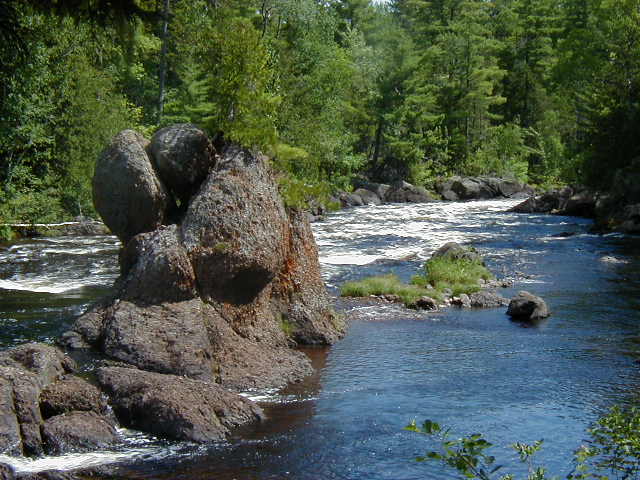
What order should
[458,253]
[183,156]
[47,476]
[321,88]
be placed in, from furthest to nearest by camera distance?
[321,88], [458,253], [183,156], [47,476]

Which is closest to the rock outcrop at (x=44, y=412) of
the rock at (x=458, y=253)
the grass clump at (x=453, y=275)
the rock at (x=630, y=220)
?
the grass clump at (x=453, y=275)

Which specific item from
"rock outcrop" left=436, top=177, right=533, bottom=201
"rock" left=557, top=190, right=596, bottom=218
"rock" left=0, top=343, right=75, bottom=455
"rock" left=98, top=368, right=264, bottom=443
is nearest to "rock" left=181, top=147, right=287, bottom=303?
"rock" left=98, top=368, right=264, bottom=443

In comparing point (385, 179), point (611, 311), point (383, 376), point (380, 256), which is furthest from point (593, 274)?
point (385, 179)

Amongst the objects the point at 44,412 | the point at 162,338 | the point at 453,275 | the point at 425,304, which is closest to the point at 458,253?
the point at 453,275

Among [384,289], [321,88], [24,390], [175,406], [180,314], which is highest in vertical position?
[321,88]

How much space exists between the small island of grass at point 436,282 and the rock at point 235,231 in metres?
6.52

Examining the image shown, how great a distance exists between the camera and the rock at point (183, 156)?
14.4 metres

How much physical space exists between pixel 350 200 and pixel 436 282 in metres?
30.5

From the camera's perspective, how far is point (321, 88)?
53594 mm

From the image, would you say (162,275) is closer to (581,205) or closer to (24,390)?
(24,390)

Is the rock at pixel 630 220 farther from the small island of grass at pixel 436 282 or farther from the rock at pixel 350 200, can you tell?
the rock at pixel 350 200

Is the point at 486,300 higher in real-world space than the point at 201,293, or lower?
lower

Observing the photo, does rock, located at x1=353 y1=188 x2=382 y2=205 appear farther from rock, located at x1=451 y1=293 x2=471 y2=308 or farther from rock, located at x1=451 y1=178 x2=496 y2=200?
rock, located at x1=451 y1=293 x2=471 y2=308

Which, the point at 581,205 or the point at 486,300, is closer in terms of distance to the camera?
the point at 486,300
